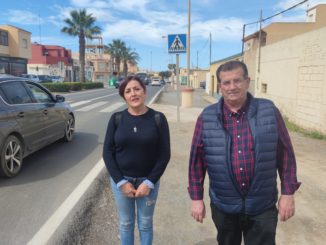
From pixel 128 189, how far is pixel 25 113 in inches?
151

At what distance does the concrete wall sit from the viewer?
9.58 meters

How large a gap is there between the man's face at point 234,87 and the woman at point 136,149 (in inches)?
26.6

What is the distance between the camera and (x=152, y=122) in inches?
112

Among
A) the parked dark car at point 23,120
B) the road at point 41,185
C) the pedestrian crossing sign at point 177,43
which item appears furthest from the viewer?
the pedestrian crossing sign at point 177,43

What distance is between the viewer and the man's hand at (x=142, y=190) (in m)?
2.84

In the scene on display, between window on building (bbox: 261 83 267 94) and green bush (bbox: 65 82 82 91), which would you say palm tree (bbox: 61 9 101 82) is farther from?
window on building (bbox: 261 83 267 94)

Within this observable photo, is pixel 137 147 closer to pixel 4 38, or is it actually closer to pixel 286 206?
pixel 286 206

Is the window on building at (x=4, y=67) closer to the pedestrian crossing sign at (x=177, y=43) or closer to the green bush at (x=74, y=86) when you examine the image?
the green bush at (x=74, y=86)

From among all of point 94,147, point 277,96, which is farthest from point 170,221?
point 277,96

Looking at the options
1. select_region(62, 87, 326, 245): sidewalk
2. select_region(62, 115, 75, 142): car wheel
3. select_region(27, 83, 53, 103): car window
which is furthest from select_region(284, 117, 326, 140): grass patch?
select_region(27, 83, 53, 103): car window

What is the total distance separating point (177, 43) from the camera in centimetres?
1089

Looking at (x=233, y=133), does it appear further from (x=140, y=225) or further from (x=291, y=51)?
(x=291, y=51)

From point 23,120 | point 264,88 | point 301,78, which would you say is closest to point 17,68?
point 264,88

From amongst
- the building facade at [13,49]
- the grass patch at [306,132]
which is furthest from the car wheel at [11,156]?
the building facade at [13,49]
